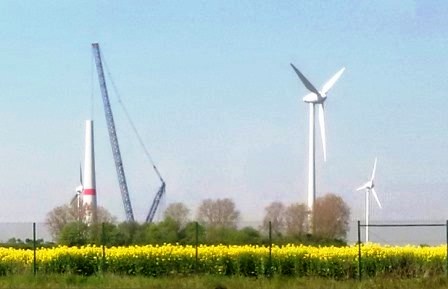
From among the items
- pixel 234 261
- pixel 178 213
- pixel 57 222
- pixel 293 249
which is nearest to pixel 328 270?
pixel 293 249

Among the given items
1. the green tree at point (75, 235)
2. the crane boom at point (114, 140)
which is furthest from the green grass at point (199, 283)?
the crane boom at point (114, 140)

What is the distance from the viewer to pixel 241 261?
28125 millimetres

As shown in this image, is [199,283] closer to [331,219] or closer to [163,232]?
[163,232]

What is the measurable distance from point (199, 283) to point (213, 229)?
11.5 meters

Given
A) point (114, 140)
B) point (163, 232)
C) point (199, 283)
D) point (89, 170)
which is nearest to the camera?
point (199, 283)

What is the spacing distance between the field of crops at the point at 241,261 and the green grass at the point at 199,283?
197cm

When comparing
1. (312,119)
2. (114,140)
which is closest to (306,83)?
(312,119)

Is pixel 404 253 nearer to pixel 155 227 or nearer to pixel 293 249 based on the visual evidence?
pixel 293 249

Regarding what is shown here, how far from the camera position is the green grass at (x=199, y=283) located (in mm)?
21047

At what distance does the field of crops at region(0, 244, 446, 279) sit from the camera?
91.5 ft

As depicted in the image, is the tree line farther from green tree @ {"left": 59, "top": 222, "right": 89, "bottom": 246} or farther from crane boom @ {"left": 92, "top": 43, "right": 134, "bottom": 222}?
crane boom @ {"left": 92, "top": 43, "right": 134, "bottom": 222}

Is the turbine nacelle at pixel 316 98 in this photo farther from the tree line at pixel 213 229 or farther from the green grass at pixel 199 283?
the green grass at pixel 199 283

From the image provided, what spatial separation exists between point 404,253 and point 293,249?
376cm

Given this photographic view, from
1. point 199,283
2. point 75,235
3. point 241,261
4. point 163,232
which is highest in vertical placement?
point 163,232
